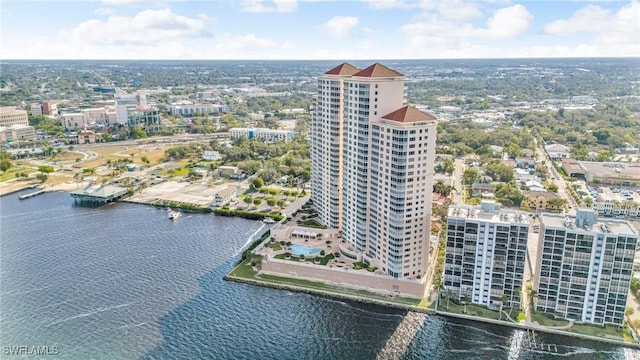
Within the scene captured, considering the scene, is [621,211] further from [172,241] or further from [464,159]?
[172,241]

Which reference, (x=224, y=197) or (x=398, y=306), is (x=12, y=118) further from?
(x=398, y=306)

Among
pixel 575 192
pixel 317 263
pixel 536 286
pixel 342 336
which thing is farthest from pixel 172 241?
pixel 575 192

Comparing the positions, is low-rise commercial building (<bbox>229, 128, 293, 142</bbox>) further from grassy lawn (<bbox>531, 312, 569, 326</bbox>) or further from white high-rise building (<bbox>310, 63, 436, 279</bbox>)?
grassy lawn (<bbox>531, 312, 569, 326</bbox>)

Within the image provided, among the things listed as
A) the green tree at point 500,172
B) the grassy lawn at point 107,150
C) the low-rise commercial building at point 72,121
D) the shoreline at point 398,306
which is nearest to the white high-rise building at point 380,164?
the shoreline at point 398,306

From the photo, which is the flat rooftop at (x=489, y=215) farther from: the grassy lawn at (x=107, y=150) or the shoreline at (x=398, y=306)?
the grassy lawn at (x=107, y=150)

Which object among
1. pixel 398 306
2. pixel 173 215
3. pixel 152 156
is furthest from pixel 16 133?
pixel 398 306

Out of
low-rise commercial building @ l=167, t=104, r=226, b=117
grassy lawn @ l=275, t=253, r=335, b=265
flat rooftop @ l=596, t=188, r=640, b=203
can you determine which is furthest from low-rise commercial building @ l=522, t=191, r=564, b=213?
low-rise commercial building @ l=167, t=104, r=226, b=117
